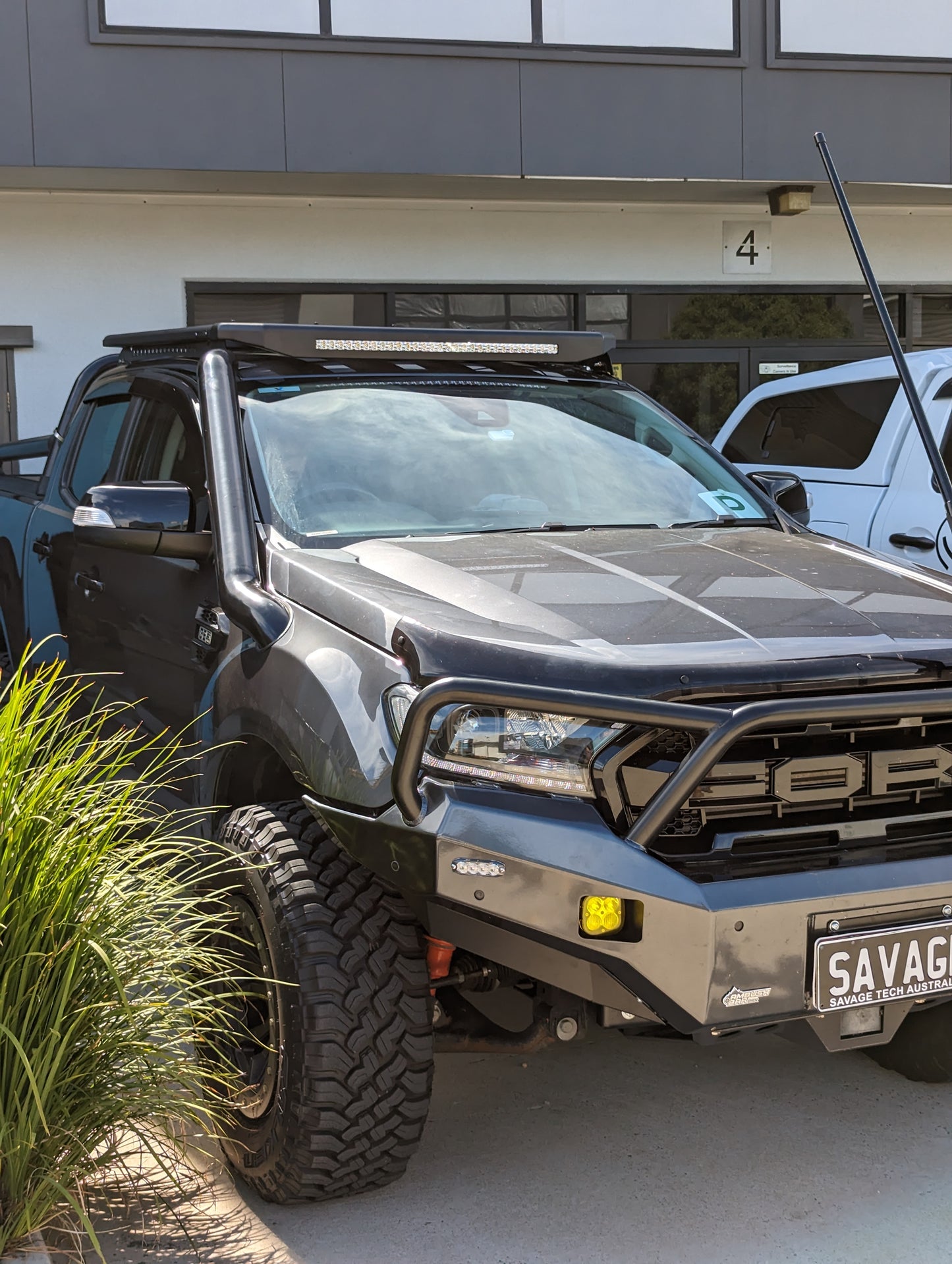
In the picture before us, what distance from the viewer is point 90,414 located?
4918 mm

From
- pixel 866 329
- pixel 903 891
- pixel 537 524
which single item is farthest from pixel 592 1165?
pixel 866 329

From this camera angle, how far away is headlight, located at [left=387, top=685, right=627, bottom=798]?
2539 millimetres

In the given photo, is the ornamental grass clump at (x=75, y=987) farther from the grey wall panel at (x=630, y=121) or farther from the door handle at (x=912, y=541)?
the grey wall panel at (x=630, y=121)

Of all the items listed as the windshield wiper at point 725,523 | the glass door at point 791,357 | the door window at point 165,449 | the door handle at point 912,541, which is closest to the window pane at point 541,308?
the glass door at point 791,357

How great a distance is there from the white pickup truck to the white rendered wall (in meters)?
3.72

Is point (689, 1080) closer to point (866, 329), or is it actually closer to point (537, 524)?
point (537, 524)

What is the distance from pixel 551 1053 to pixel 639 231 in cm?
837

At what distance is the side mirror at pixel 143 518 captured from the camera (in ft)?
11.4

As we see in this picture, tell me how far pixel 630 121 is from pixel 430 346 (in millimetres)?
6493

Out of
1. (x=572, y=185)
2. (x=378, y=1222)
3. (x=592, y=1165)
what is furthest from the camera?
(x=572, y=185)

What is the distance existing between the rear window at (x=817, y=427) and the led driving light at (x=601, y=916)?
4546 millimetres

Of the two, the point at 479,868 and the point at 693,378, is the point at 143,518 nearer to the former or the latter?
the point at 479,868

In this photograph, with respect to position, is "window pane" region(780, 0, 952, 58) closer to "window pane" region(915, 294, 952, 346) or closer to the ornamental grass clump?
"window pane" region(915, 294, 952, 346)

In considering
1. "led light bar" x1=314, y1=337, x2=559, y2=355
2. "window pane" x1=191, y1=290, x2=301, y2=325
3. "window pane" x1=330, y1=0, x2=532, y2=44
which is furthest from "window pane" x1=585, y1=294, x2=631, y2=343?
"led light bar" x1=314, y1=337, x2=559, y2=355
